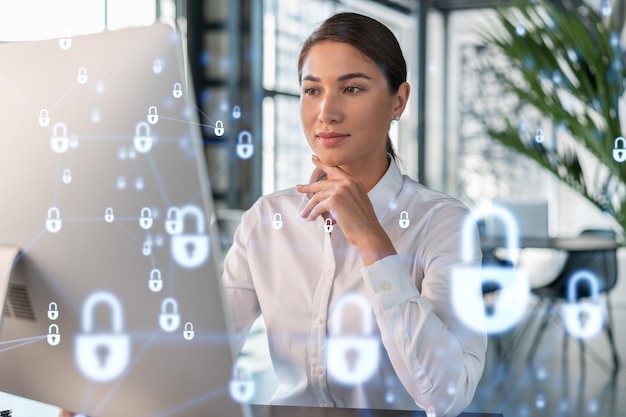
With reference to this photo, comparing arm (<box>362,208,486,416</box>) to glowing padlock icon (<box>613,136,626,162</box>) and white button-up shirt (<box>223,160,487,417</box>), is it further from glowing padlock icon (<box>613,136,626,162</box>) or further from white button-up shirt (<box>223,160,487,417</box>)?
glowing padlock icon (<box>613,136,626,162</box>)

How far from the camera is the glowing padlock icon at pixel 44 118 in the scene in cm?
59

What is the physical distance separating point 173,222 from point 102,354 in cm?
14

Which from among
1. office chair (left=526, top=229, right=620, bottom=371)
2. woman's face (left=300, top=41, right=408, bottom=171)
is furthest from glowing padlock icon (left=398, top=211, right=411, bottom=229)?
office chair (left=526, top=229, right=620, bottom=371)

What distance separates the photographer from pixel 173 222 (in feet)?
1.69

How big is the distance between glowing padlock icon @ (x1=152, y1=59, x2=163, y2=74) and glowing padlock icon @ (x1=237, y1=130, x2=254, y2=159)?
4.42 meters

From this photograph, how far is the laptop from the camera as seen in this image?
507 mm

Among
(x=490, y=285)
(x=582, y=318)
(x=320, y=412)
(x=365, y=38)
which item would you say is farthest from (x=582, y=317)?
(x=320, y=412)

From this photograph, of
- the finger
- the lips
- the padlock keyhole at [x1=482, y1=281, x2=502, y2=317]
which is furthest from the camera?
the padlock keyhole at [x1=482, y1=281, x2=502, y2=317]

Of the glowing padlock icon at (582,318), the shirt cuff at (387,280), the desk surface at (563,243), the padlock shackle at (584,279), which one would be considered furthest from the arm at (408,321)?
the glowing padlock icon at (582,318)

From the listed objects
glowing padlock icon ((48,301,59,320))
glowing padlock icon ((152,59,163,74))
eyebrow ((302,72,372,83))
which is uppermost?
eyebrow ((302,72,372,83))

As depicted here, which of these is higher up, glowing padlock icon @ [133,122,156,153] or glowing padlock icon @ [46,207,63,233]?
glowing padlock icon @ [133,122,156,153]

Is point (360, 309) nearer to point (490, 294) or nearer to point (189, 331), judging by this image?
point (189, 331)

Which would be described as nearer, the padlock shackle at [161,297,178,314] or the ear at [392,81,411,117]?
the padlock shackle at [161,297,178,314]

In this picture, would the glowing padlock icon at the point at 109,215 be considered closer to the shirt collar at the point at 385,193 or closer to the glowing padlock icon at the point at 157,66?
the glowing padlock icon at the point at 157,66
